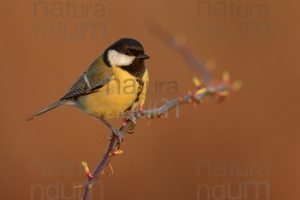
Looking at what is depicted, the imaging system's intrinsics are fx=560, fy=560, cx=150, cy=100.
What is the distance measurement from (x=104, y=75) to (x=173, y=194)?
6.85 feet

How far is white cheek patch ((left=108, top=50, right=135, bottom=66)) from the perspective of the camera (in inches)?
135

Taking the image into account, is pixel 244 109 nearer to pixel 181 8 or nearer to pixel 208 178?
pixel 208 178

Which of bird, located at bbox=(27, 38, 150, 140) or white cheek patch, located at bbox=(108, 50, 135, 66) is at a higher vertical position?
white cheek patch, located at bbox=(108, 50, 135, 66)

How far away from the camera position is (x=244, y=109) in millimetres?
5676

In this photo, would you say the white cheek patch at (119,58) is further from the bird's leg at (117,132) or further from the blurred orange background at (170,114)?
the blurred orange background at (170,114)

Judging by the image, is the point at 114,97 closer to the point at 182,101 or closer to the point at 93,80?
the point at 93,80

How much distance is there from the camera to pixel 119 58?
3.52 metres

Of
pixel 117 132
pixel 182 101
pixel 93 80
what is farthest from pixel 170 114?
pixel 182 101

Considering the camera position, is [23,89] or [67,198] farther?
[23,89]

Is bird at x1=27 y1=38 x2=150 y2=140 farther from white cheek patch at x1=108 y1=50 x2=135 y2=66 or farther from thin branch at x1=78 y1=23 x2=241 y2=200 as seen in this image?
thin branch at x1=78 y1=23 x2=241 y2=200

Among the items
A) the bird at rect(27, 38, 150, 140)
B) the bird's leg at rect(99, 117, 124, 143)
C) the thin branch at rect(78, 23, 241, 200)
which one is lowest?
the bird's leg at rect(99, 117, 124, 143)

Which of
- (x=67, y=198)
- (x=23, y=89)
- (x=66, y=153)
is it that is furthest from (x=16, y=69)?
(x=67, y=198)

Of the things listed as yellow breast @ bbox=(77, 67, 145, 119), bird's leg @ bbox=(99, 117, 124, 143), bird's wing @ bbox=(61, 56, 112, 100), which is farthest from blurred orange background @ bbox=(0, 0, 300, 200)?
bird's leg @ bbox=(99, 117, 124, 143)

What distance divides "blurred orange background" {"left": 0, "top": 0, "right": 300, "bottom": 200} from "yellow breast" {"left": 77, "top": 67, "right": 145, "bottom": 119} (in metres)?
1.77
